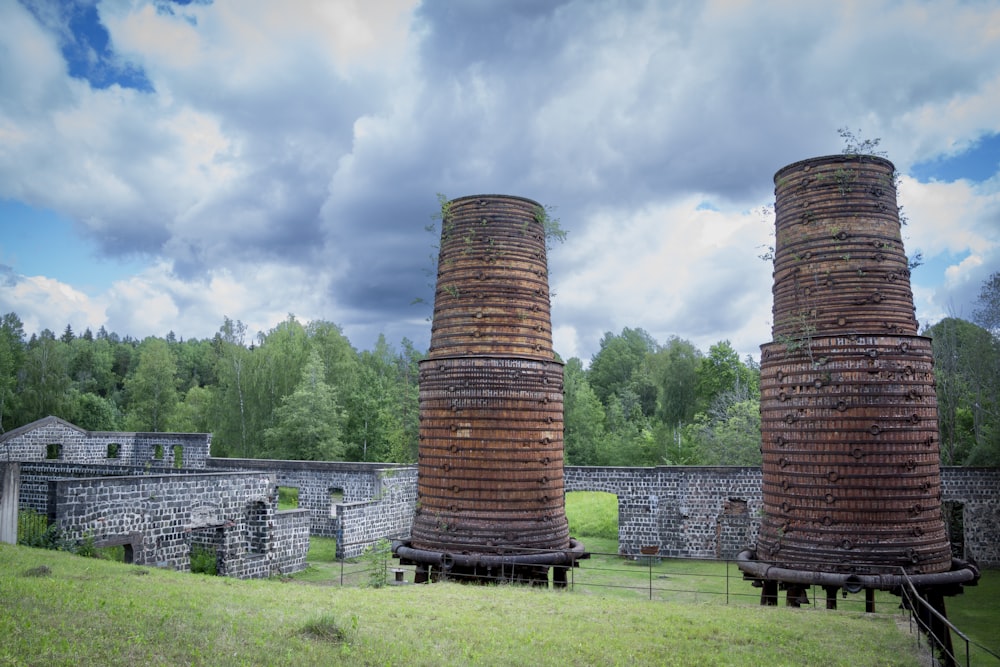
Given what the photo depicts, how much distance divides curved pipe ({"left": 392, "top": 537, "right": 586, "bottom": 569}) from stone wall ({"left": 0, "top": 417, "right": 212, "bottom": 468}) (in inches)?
837

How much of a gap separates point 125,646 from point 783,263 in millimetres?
12688

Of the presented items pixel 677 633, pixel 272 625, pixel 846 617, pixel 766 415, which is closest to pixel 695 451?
pixel 766 415

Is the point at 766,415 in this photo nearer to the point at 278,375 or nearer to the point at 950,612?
the point at 950,612

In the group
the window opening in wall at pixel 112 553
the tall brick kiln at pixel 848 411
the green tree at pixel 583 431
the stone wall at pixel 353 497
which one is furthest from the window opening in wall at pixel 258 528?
the green tree at pixel 583 431

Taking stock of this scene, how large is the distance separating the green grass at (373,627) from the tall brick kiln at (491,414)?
160cm

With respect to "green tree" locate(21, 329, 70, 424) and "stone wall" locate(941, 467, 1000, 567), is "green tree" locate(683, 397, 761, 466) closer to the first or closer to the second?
"stone wall" locate(941, 467, 1000, 567)

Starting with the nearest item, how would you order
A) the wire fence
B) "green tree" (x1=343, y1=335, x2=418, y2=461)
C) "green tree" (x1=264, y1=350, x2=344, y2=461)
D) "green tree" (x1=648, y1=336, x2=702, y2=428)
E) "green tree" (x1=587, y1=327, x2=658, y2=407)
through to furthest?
1. the wire fence
2. "green tree" (x1=264, y1=350, x2=344, y2=461)
3. "green tree" (x1=343, y1=335, x2=418, y2=461)
4. "green tree" (x1=648, y1=336, x2=702, y2=428)
5. "green tree" (x1=587, y1=327, x2=658, y2=407)

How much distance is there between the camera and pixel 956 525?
2217cm

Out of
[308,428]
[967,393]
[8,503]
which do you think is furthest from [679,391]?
[8,503]

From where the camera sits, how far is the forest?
2919cm

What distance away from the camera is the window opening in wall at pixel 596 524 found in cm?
2475

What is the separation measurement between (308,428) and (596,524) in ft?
56.4

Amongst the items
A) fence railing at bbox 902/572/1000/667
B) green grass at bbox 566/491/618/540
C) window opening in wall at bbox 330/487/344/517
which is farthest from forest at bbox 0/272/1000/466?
fence railing at bbox 902/572/1000/667

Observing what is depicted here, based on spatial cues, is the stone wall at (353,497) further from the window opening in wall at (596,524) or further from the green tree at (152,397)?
the green tree at (152,397)
